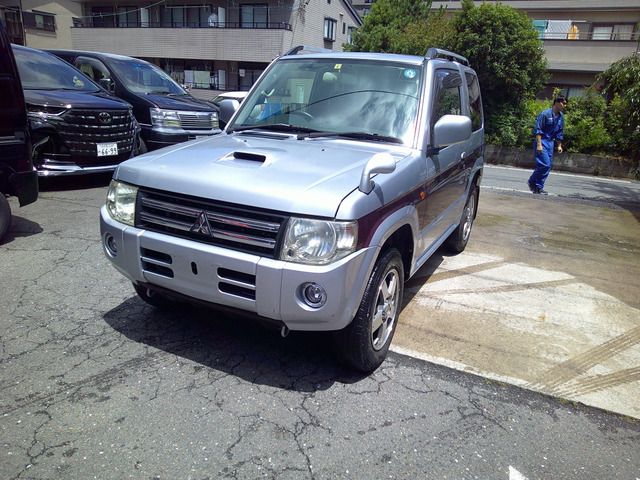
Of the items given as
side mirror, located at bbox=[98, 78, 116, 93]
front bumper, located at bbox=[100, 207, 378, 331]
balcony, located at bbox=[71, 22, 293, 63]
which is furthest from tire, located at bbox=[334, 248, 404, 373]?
balcony, located at bbox=[71, 22, 293, 63]

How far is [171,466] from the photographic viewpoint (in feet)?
7.39

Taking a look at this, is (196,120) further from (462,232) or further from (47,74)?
(462,232)

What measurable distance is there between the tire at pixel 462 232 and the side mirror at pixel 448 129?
6.58 feet

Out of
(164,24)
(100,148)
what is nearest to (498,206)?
(100,148)

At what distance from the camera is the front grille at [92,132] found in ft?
21.7

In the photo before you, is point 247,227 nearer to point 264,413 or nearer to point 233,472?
point 264,413

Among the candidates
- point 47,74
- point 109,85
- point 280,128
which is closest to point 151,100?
point 109,85

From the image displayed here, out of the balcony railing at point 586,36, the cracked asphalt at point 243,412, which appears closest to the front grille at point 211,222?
the cracked asphalt at point 243,412

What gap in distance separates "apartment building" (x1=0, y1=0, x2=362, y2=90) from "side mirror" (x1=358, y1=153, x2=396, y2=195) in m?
27.1

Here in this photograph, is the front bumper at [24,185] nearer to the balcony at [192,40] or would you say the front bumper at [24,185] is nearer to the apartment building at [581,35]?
the balcony at [192,40]

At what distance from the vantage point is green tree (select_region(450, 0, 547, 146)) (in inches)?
655

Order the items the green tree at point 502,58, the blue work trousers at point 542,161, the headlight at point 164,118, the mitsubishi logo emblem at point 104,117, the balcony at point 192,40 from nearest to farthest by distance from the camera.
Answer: the mitsubishi logo emblem at point 104,117 → the headlight at point 164,118 → the blue work trousers at point 542,161 → the green tree at point 502,58 → the balcony at point 192,40

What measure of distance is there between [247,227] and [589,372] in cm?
252

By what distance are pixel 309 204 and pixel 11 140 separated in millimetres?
3691
